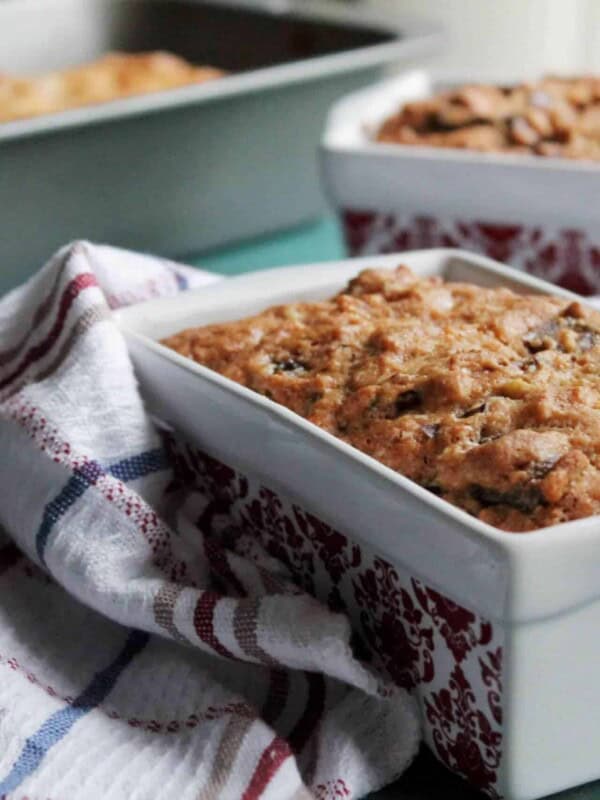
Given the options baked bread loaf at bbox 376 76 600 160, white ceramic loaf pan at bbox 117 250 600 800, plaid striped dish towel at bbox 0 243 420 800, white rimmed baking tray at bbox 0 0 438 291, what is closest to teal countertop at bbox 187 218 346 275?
white rimmed baking tray at bbox 0 0 438 291

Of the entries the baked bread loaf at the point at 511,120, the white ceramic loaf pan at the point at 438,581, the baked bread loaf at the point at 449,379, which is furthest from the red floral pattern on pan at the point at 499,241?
the white ceramic loaf pan at the point at 438,581

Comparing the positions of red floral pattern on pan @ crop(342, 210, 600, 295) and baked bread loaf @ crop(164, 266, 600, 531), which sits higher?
baked bread loaf @ crop(164, 266, 600, 531)

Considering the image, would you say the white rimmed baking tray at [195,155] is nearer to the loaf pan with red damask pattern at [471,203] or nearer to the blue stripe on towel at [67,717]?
the loaf pan with red damask pattern at [471,203]

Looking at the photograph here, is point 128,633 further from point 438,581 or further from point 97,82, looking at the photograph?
point 97,82

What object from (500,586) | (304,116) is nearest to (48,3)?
(304,116)

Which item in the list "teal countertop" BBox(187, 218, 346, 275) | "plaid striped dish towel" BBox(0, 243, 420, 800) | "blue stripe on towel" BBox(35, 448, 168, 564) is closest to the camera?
"plaid striped dish towel" BBox(0, 243, 420, 800)

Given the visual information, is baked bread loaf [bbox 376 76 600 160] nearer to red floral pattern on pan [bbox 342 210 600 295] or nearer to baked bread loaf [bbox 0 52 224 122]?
red floral pattern on pan [bbox 342 210 600 295]
